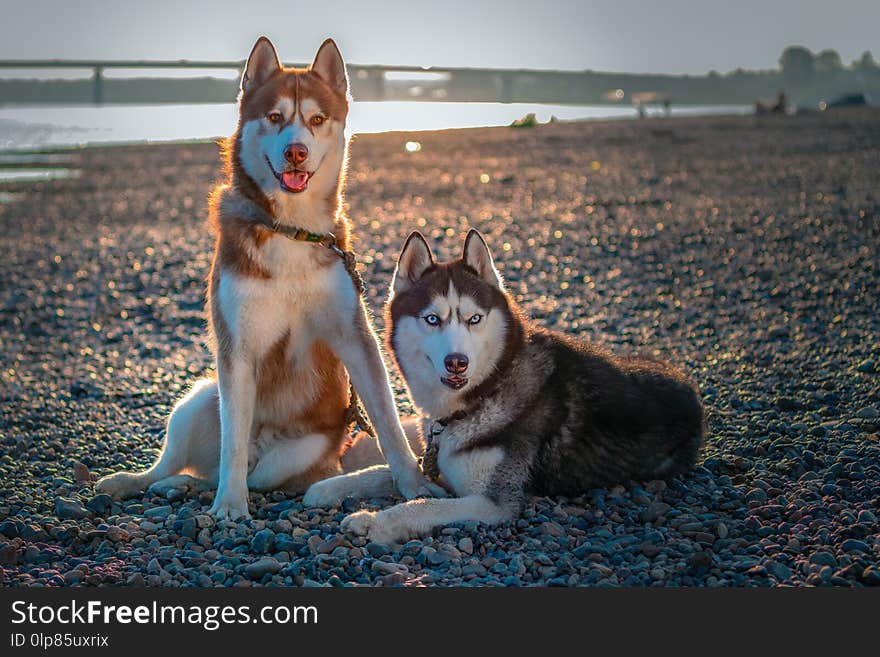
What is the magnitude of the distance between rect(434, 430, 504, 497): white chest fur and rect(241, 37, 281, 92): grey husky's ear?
7.78 feet

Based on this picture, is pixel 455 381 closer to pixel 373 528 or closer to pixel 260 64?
pixel 373 528

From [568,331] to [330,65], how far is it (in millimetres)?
4971

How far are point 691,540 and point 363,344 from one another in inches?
84.8

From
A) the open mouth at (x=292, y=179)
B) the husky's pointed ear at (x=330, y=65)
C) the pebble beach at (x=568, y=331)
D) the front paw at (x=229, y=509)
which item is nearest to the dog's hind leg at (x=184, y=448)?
the pebble beach at (x=568, y=331)

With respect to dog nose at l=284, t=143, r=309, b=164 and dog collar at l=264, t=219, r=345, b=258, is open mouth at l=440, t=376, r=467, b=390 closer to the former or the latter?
dog collar at l=264, t=219, r=345, b=258

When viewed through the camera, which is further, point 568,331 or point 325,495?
point 568,331

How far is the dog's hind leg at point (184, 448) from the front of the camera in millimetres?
6523

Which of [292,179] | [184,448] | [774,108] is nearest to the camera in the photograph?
[292,179]

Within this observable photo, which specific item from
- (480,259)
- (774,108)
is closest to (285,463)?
(480,259)

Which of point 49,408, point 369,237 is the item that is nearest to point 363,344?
point 49,408

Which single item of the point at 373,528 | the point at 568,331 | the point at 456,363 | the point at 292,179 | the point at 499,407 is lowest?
the point at 373,528

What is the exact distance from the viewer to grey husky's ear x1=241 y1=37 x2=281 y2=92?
6004mm

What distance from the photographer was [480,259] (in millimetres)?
6172

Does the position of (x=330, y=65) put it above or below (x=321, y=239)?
above
